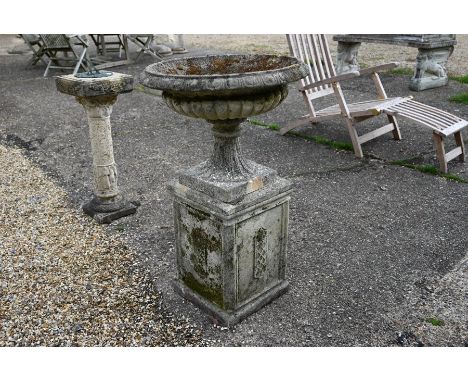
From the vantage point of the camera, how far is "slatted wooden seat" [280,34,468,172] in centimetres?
429

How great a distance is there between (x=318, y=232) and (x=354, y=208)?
0.52 metres

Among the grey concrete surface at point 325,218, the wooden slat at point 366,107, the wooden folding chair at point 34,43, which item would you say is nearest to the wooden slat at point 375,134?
the grey concrete surface at point 325,218

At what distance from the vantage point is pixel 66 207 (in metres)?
3.87

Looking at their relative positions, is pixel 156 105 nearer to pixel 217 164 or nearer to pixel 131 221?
pixel 131 221

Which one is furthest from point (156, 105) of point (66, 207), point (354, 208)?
point (354, 208)

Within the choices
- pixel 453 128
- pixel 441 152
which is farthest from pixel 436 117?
pixel 441 152

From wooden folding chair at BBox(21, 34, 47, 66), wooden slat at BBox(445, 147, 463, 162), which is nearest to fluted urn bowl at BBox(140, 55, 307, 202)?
wooden slat at BBox(445, 147, 463, 162)

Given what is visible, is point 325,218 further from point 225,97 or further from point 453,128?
point 225,97

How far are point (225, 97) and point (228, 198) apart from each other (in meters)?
0.51

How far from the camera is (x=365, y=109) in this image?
4531 mm

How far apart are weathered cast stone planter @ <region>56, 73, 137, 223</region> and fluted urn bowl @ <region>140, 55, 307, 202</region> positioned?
77 centimetres

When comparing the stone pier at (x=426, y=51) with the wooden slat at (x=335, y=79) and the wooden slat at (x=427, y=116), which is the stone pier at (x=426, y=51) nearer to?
the wooden slat at (x=427, y=116)

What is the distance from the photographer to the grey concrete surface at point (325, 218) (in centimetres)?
252

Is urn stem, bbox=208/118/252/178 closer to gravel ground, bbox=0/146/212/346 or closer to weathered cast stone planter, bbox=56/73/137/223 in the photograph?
gravel ground, bbox=0/146/212/346
